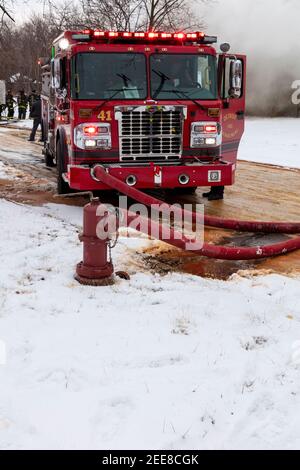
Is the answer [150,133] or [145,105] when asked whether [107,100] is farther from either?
[150,133]

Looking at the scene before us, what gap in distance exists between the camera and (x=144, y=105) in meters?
7.64

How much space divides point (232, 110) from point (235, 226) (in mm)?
2939

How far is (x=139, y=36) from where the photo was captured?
7.80 m

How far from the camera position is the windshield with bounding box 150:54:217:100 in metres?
7.82

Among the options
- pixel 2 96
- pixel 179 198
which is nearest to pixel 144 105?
pixel 179 198

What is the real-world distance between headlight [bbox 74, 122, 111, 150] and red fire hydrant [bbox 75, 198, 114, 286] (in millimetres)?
2722

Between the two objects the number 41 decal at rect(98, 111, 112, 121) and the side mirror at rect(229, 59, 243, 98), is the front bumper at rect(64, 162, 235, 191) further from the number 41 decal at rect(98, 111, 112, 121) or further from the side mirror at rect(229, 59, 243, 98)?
the side mirror at rect(229, 59, 243, 98)

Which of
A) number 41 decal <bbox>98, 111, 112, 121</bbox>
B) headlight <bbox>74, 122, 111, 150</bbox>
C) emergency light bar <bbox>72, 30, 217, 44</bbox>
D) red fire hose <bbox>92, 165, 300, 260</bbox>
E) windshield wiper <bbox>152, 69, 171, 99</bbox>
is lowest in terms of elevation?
red fire hose <bbox>92, 165, 300, 260</bbox>

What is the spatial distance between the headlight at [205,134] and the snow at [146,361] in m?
3.09

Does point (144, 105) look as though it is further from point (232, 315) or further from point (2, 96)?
point (2, 96)

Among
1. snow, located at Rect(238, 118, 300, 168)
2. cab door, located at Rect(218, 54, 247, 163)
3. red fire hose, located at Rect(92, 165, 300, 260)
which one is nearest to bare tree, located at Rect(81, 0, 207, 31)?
snow, located at Rect(238, 118, 300, 168)

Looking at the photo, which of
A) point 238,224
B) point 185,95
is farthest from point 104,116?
point 238,224

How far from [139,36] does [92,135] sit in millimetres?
1622
